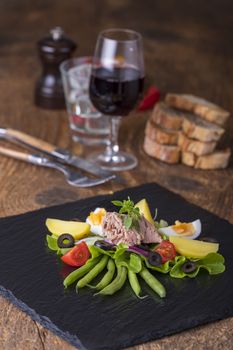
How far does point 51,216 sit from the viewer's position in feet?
7.24

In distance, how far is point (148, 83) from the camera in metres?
3.37

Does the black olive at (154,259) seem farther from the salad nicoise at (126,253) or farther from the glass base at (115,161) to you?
the glass base at (115,161)

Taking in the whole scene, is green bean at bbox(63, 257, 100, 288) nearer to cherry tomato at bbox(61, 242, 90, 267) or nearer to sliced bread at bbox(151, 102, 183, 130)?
cherry tomato at bbox(61, 242, 90, 267)

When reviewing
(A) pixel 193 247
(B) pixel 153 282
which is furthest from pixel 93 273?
(A) pixel 193 247

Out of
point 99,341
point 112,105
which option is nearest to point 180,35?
point 112,105

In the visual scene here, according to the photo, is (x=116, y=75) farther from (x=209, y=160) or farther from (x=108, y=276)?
(x=108, y=276)

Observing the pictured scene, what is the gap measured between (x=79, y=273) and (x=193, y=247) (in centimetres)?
27

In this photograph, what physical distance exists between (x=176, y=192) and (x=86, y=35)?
1737mm

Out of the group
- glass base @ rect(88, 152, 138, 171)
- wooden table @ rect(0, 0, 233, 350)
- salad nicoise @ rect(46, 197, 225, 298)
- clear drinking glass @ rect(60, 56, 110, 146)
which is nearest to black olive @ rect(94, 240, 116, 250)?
salad nicoise @ rect(46, 197, 225, 298)

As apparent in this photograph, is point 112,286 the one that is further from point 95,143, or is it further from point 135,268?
point 95,143

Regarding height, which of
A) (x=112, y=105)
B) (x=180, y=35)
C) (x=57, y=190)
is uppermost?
(x=112, y=105)

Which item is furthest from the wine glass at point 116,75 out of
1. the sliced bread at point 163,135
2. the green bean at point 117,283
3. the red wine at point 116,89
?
the green bean at point 117,283

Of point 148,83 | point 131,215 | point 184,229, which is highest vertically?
point 131,215

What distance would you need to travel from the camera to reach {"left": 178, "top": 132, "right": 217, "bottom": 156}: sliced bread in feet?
8.69
